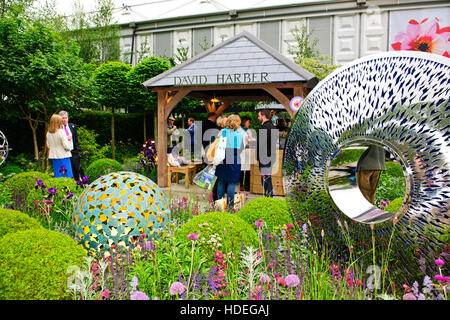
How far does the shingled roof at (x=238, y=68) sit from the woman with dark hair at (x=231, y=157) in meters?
2.02

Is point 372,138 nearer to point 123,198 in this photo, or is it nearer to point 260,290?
point 260,290

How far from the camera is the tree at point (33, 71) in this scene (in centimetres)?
875

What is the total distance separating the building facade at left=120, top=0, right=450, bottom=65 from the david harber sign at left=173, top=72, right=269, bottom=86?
901 centimetres

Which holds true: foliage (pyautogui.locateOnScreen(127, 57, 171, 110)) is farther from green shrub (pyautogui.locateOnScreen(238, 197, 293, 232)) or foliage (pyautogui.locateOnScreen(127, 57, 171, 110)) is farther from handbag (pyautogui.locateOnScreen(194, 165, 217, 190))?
green shrub (pyautogui.locateOnScreen(238, 197, 293, 232))

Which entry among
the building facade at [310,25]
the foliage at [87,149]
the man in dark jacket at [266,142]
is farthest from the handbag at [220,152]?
the building facade at [310,25]

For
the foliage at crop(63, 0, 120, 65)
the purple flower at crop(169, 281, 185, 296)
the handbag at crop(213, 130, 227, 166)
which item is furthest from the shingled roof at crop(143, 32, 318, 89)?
the foliage at crop(63, 0, 120, 65)

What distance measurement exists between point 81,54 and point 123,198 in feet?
59.7

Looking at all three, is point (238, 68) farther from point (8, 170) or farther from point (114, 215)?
point (8, 170)

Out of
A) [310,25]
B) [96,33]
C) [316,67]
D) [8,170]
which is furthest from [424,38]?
[96,33]

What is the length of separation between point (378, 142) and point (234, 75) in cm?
573

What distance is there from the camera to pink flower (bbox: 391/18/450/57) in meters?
4.11

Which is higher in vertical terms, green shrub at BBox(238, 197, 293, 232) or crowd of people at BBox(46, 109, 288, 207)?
crowd of people at BBox(46, 109, 288, 207)
